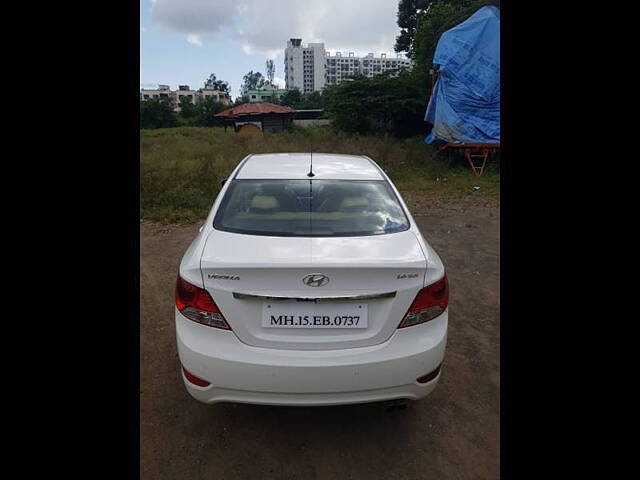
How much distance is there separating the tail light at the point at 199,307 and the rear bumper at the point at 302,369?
36 millimetres

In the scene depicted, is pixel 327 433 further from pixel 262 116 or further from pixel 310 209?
pixel 262 116

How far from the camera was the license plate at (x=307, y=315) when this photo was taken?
1.84 metres

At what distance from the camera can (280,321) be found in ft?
6.04

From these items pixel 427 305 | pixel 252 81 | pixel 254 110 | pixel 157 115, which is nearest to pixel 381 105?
pixel 254 110

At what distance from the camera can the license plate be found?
6.04 ft

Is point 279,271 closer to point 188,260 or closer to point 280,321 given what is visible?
point 280,321

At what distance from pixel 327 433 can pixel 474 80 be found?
1225 centimetres

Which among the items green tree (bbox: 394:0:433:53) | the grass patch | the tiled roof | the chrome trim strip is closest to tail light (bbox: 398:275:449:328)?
the chrome trim strip

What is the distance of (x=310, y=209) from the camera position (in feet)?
8.39

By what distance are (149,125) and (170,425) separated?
4199 centimetres

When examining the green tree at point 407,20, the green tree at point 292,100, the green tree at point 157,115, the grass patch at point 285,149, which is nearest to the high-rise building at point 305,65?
the green tree at point 292,100

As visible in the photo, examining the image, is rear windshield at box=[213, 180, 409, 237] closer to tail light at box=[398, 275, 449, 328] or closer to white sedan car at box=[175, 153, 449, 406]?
white sedan car at box=[175, 153, 449, 406]

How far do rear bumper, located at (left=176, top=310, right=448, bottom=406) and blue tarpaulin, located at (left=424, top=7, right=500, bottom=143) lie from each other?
11392 millimetres

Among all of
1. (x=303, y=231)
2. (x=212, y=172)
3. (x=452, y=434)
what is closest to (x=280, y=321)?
(x=303, y=231)
